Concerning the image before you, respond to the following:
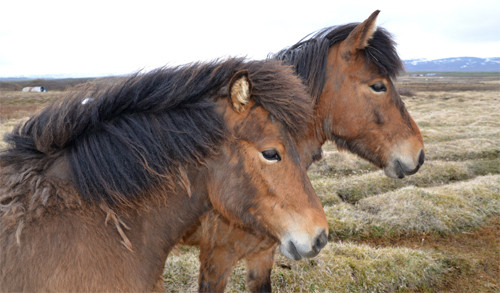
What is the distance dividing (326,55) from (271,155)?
2052 mm

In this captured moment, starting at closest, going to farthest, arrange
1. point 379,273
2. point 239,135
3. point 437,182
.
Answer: point 239,135 → point 379,273 → point 437,182

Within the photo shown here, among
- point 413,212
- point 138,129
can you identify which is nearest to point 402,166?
point 138,129

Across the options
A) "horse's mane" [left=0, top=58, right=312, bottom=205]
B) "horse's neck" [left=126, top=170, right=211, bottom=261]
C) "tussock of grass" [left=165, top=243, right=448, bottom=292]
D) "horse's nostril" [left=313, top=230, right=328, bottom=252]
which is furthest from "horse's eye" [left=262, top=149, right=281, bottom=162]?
"tussock of grass" [left=165, top=243, right=448, bottom=292]

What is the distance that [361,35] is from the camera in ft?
12.4

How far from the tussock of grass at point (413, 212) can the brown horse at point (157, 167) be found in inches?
199

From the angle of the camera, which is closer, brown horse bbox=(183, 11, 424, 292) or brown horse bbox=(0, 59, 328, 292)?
brown horse bbox=(0, 59, 328, 292)

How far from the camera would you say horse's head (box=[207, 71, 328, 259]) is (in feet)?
7.91

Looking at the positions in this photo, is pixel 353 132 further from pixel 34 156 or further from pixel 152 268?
pixel 34 156

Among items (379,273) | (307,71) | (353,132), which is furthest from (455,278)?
(307,71)

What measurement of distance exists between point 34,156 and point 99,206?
58 centimetres

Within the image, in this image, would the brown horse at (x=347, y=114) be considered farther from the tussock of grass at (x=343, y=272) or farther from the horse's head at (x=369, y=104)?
the tussock of grass at (x=343, y=272)

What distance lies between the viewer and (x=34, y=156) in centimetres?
227

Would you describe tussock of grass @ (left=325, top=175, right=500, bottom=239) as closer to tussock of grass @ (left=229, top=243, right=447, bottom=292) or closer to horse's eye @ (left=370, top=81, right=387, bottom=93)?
tussock of grass @ (left=229, top=243, right=447, bottom=292)

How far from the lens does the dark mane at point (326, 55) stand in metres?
3.92
